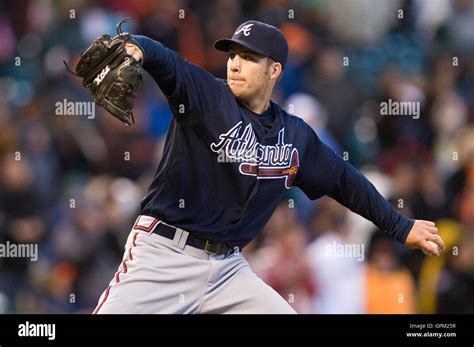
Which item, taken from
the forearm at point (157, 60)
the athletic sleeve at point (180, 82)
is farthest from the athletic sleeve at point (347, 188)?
the forearm at point (157, 60)

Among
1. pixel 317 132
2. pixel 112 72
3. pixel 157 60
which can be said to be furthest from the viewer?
pixel 317 132

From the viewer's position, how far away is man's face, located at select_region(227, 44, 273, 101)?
4.59 metres

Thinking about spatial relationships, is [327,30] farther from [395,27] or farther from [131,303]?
[131,303]

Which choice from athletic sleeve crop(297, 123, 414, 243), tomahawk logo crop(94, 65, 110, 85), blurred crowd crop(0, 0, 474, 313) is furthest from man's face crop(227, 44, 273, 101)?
blurred crowd crop(0, 0, 474, 313)

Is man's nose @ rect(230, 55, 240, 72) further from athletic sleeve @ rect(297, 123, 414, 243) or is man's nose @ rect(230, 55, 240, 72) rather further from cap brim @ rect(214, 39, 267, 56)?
athletic sleeve @ rect(297, 123, 414, 243)

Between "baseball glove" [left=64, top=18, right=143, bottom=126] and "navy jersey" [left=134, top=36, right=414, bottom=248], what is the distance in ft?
0.88

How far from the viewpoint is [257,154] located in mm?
4590

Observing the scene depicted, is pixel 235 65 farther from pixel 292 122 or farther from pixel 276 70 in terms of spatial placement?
pixel 292 122

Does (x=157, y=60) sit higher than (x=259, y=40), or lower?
lower

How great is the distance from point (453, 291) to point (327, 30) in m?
2.33

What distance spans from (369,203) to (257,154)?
0.73m

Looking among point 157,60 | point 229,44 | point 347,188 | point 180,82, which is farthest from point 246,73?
point 347,188

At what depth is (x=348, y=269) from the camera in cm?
709
